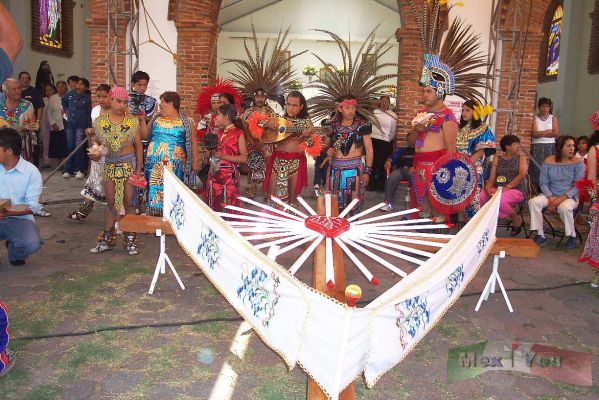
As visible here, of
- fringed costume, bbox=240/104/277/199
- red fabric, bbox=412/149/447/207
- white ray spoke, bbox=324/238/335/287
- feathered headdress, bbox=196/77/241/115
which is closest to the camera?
white ray spoke, bbox=324/238/335/287

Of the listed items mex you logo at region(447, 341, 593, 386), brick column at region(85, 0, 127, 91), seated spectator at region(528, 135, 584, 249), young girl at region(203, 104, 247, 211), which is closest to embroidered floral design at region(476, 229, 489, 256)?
mex you logo at region(447, 341, 593, 386)

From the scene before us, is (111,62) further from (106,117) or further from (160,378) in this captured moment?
(160,378)

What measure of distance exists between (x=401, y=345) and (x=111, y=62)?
26.6 feet

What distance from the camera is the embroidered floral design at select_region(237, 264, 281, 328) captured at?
6.37 feet

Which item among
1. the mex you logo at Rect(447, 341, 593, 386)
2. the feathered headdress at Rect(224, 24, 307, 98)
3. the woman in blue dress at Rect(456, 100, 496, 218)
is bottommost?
the mex you logo at Rect(447, 341, 593, 386)

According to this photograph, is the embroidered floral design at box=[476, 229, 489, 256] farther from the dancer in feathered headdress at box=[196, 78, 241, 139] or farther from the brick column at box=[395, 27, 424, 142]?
the brick column at box=[395, 27, 424, 142]

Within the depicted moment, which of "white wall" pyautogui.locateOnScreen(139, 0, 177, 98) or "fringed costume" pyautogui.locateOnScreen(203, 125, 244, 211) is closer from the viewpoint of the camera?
"fringed costume" pyautogui.locateOnScreen(203, 125, 244, 211)

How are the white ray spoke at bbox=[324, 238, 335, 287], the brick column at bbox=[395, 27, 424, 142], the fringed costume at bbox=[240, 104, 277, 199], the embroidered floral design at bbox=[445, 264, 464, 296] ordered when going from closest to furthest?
the white ray spoke at bbox=[324, 238, 335, 287] < the embroidered floral design at bbox=[445, 264, 464, 296] < the fringed costume at bbox=[240, 104, 277, 199] < the brick column at bbox=[395, 27, 424, 142]

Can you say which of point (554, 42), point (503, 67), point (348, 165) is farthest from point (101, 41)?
point (554, 42)

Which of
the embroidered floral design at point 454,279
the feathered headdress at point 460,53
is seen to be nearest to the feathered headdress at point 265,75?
the feathered headdress at point 460,53

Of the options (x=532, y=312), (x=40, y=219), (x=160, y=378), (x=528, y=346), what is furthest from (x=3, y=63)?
(x=40, y=219)

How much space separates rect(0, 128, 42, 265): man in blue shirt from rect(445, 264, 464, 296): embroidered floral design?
3.63m

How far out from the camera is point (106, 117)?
17.8 ft

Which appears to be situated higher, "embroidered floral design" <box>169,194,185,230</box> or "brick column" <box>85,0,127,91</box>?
"brick column" <box>85,0,127,91</box>
